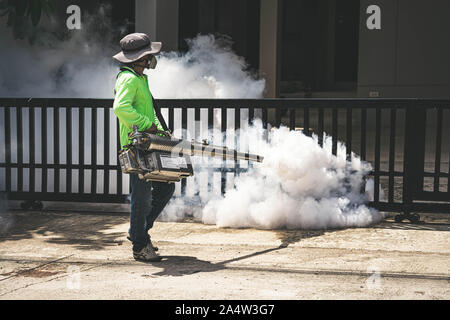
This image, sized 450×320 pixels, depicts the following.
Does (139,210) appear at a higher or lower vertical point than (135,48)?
lower

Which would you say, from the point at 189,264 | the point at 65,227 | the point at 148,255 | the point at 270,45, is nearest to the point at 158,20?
the point at 270,45

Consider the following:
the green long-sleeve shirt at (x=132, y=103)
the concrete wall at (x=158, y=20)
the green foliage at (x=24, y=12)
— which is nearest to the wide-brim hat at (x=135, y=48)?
the green long-sleeve shirt at (x=132, y=103)

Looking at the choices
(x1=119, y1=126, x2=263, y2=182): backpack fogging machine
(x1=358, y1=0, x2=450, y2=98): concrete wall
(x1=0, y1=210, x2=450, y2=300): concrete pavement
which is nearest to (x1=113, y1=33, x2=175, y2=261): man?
(x1=119, y1=126, x2=263, y2=182): backpack fogging machine

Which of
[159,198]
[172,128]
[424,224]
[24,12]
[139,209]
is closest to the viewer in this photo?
[139,209]

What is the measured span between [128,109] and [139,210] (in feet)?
2.77

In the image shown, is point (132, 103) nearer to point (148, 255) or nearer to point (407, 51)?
point (148, 255)

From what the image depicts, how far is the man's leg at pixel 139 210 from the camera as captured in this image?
6.02 meters

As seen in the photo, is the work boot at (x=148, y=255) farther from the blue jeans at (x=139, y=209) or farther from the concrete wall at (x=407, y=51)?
the concrete wall at (x=407, y=51)

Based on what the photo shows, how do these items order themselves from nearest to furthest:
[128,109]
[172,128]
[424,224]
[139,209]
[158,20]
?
[128,109]
[139,209]
[424,224]
[172,128]
[158,20]

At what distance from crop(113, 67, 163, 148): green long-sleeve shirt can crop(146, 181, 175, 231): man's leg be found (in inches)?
21.7

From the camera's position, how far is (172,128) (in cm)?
812

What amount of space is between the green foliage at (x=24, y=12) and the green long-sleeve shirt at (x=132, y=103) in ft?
13.7

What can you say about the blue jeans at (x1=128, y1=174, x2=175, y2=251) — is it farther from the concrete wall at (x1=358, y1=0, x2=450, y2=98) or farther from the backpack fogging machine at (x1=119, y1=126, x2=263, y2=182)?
the concrete wall at (x1=358, y1=0, x2=450, y2=98)

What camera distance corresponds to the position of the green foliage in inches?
381
